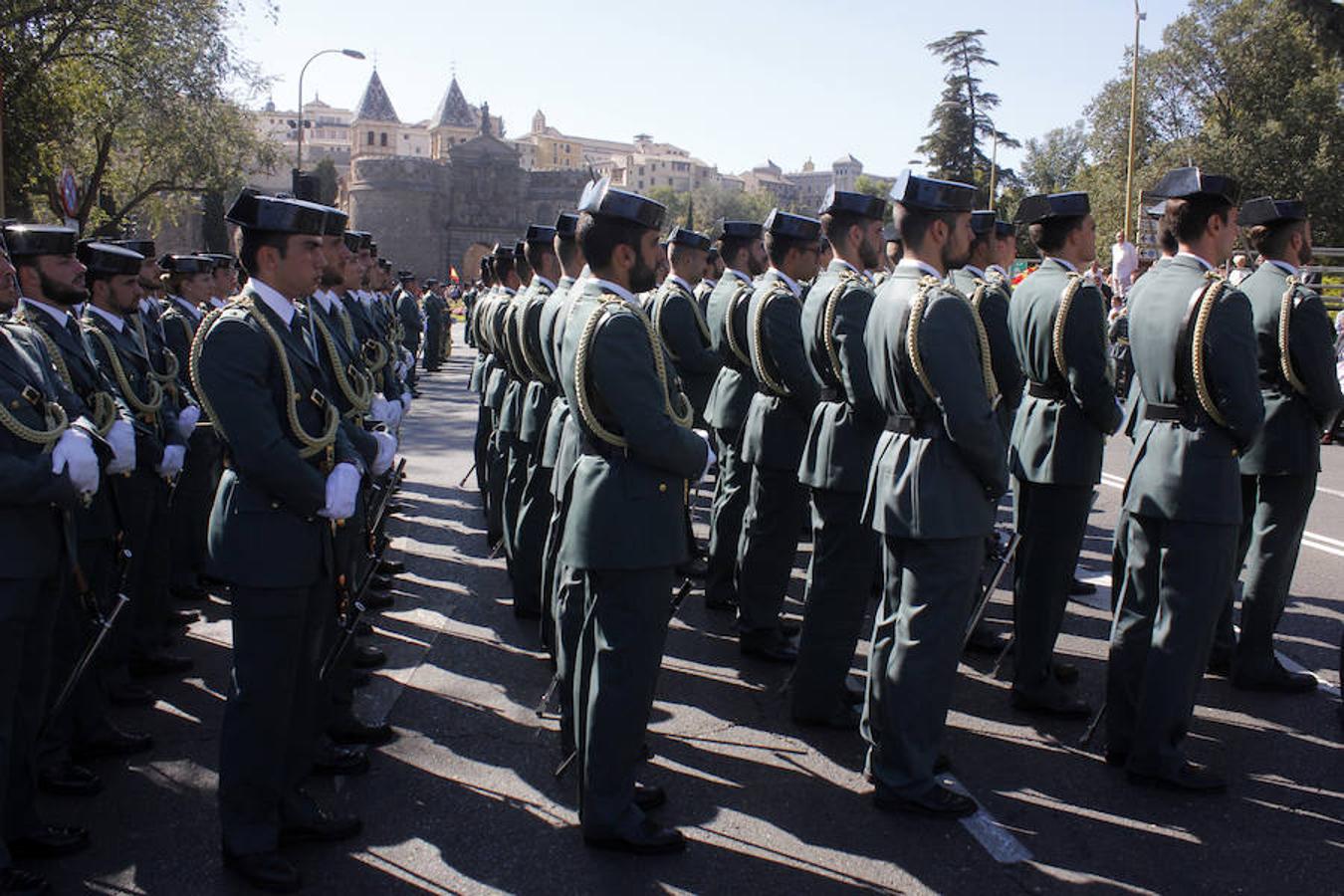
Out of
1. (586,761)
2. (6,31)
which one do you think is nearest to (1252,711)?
(586,761)

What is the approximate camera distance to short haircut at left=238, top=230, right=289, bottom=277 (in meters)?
3.77

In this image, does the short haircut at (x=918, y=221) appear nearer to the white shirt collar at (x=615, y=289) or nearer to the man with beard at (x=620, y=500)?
the man with beard at (x=620, y=500)

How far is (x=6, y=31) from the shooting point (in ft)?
64.4

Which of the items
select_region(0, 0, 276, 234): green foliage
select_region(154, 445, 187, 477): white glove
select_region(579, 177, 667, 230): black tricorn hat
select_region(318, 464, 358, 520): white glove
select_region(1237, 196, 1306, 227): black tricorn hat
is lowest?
select_region(154, 445, 187, 477): white glove

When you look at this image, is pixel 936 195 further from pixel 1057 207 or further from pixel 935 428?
pixel 1057 207

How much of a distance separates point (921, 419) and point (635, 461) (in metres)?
1.13

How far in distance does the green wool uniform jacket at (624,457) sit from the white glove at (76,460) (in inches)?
60.2

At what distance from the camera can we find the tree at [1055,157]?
95.4 meters

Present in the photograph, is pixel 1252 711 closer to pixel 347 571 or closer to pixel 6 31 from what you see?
pixel 347 571

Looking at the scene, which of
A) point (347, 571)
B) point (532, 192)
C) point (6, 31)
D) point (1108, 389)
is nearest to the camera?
point (347, 571)

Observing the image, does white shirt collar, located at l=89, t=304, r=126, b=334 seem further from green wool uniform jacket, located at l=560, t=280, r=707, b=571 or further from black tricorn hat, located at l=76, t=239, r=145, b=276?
green wool uniform jacket, located at l=560, t=280, r=707, b=571

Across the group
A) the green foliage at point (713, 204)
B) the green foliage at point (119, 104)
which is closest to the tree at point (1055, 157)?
the green foliage at point (713, 204)

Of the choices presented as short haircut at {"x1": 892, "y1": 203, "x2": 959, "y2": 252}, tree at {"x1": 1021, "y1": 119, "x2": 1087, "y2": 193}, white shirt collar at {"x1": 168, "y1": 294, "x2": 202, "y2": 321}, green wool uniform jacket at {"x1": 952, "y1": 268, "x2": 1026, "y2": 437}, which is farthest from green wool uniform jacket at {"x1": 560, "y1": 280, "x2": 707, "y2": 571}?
tree at {"x1": 1021, "y1": 119, "x2": 1087, "y2": 193}

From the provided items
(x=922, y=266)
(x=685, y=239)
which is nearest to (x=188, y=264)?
(x=685, y=239)
